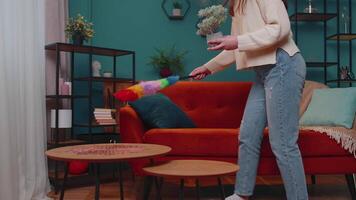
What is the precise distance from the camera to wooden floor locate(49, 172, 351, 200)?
266cm

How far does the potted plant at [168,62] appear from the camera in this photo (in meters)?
3.79

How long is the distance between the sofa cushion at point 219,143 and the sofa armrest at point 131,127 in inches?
4.8

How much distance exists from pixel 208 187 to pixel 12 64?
1.63 metres

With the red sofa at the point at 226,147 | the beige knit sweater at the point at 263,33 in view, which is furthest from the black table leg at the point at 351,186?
the beige knit sweater at the point at 263,33

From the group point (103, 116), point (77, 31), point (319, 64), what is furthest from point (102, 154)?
point (319, 64)

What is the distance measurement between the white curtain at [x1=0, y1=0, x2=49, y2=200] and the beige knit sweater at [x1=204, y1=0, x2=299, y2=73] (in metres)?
1.28

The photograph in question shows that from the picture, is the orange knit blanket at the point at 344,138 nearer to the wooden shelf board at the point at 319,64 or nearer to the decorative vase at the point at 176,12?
the wooden shelf board at the point at 319,64

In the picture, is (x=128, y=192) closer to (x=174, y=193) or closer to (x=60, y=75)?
(x=174, y=193)

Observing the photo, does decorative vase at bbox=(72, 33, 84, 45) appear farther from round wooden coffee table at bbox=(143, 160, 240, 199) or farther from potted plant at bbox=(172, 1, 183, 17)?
round wooden coffee table at bbox=(143, 160, 240, 199)

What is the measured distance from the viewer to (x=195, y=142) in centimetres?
237

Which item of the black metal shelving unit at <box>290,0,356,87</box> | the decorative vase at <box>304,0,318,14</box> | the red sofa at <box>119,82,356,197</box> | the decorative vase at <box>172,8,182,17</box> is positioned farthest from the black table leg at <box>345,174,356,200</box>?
the decorative vase at <box>172,8,182,17</box>

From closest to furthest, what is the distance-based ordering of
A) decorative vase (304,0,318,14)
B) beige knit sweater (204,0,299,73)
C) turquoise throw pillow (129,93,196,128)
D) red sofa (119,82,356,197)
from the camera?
beige knit sweater (204,0,299,73) → red sofa (119,82,356,197) → turquoise throw pillow (129,93,196,128) → decorative vase (304,0,318,14)

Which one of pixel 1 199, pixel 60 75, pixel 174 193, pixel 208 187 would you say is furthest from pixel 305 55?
pixel 1 199

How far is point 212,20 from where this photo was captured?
145 inches
